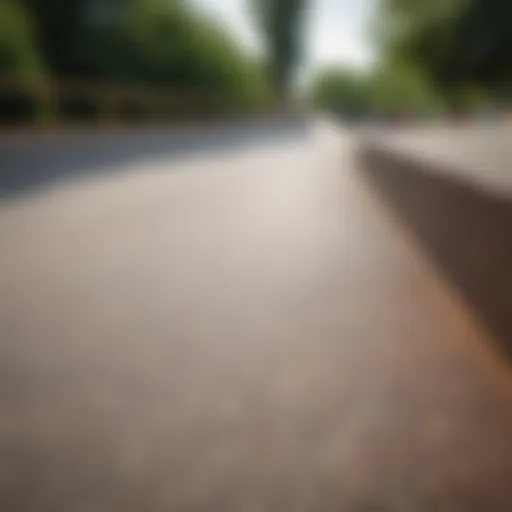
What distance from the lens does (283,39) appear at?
43.5m

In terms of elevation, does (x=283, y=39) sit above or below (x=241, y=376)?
below

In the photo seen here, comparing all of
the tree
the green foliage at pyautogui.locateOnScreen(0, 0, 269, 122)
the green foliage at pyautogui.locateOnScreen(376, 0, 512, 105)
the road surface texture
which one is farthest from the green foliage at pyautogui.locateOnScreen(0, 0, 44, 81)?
the tree

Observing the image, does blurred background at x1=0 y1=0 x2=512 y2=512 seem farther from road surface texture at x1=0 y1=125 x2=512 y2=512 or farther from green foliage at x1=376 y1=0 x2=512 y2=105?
green foliage at x1=376 y1=0 x2=512 y2=105

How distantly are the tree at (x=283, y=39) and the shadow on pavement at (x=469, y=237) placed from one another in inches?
1433

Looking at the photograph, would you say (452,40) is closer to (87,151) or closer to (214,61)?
(214,61)

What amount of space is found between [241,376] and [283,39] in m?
41.8

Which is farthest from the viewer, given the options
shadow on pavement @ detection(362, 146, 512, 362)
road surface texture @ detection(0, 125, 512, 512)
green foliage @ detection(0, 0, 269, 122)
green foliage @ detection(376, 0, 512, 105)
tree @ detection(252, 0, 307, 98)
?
tree @ detection(252, 0, 307, 98)

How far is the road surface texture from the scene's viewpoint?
9.71 feet

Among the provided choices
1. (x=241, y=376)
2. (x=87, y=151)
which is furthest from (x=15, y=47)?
(x=241, y=376)

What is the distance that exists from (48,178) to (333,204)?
4.33 m

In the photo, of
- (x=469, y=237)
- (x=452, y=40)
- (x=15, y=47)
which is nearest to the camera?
(x=469, y=237)

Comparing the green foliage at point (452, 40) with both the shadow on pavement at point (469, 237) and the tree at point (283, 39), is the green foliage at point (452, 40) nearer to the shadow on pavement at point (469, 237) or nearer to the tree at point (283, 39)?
the tree at point (283, 39)

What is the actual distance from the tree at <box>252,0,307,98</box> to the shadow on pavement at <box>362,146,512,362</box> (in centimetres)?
3641

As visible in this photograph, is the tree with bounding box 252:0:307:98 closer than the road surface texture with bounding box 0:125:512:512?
No
